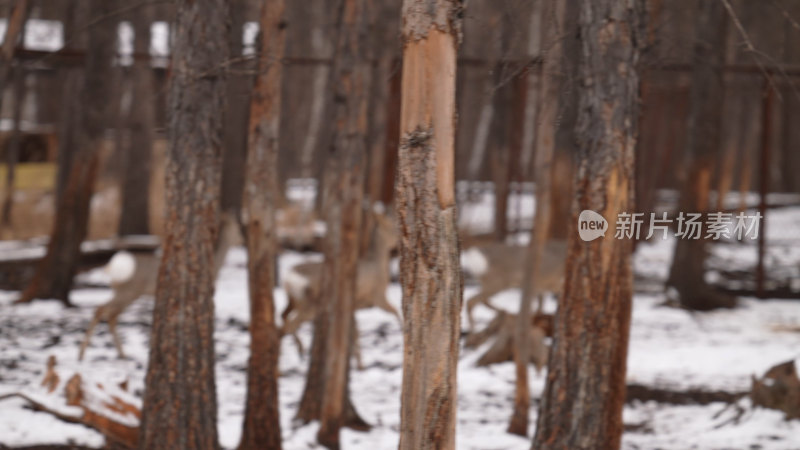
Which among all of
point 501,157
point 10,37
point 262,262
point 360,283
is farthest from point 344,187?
point 501,157

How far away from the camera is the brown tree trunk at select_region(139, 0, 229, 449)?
6.23 meters

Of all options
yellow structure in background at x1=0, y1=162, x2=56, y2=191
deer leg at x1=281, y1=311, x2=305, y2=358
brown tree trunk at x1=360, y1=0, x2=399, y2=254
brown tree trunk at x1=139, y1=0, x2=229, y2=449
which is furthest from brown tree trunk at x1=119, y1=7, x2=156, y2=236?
brown tree trunk at x1=139, y1=0, x2=229, y2=449

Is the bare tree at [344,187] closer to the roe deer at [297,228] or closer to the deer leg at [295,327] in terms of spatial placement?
the deer leg at [295,327]

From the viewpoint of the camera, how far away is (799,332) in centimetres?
1246

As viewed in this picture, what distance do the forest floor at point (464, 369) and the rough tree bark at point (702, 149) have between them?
0.43 m

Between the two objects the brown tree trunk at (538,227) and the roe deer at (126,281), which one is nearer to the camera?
the brown tree trunk at (538,227)

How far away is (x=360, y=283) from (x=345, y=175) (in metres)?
3.15

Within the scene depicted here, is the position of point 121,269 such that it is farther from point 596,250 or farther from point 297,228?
point 297,228

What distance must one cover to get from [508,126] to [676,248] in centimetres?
473

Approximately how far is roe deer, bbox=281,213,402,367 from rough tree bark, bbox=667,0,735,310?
485 cm

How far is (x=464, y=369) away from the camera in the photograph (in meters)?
10.5

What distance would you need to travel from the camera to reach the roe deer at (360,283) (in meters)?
10.4

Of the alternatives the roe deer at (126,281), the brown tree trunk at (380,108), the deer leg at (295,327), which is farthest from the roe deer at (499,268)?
the roe deer at (126,281)

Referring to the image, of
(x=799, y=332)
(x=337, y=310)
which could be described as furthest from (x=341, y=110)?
(x=799, y=332)
